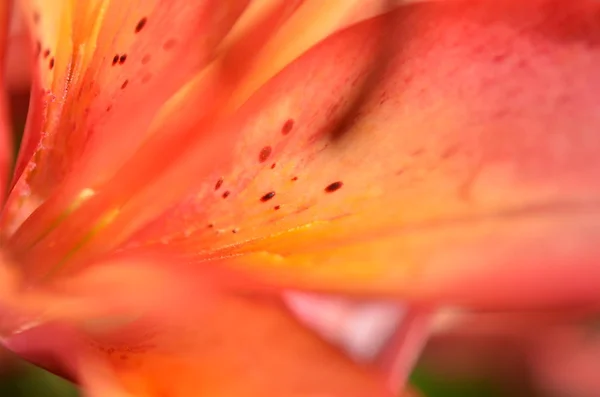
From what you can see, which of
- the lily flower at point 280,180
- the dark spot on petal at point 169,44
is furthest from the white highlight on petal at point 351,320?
the dark spot on petal at point 169,44

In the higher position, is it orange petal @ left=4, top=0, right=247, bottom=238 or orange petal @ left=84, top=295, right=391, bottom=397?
orange petal @ left=4, top=0, right=247, bottom=238

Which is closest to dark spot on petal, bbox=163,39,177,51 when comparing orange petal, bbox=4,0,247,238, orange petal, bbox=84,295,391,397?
orange petal, bbox=4,0,247,238

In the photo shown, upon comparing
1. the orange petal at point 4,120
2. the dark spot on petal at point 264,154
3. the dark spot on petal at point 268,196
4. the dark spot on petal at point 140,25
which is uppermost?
the dark spot on petal at point 140,25

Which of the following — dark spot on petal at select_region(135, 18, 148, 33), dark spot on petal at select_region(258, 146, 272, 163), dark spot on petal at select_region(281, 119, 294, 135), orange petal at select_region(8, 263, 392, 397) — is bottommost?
orange petal at select_region(8, 263, 392, 397)

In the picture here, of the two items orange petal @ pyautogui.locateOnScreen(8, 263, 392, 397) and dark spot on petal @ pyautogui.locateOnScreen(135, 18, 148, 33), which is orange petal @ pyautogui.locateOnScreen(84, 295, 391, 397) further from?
dark spot on petal @ pyautogui.locateOnScreen(135, 18, 148, 33)

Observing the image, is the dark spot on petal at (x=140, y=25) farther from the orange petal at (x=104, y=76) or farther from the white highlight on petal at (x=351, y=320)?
the white highlight on petal at (x=351, y=320)

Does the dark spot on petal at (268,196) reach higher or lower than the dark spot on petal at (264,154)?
A: lower

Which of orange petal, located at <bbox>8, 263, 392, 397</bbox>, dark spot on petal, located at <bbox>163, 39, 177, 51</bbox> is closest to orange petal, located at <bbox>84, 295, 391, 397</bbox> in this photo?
orange petal, located at <bbox>8, 263, 392, 397</bbox>

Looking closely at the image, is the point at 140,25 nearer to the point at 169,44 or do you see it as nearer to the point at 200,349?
the point at 169,44
